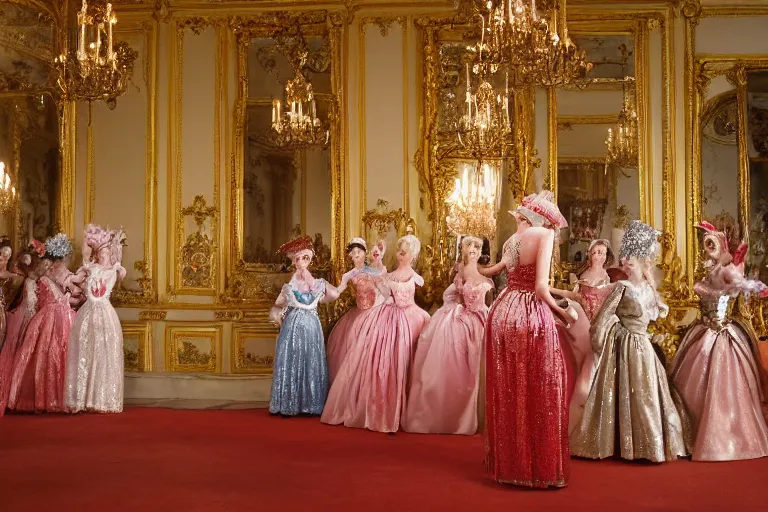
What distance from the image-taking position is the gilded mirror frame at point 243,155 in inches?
380

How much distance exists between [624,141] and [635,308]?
12.2 ft

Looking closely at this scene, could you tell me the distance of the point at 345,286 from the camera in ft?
28.7

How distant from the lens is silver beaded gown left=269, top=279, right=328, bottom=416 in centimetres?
834

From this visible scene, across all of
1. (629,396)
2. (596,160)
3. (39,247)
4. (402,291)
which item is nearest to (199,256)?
(39,247)

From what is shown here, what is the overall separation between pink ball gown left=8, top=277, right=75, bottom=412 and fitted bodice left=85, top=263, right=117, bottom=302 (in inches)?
13.0

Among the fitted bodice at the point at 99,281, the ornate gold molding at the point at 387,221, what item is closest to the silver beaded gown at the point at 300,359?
the ornate gold molding at the point at 387,221

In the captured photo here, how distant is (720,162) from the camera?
372 inches

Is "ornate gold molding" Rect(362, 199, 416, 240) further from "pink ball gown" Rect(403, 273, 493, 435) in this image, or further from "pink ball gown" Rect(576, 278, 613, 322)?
"pink ball gown" Rect(576, 278, 613, 322)

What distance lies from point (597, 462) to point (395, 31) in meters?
5.43

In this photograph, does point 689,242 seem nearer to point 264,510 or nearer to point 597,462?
point 597,462

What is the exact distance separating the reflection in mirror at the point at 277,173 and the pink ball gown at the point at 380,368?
1.74 m

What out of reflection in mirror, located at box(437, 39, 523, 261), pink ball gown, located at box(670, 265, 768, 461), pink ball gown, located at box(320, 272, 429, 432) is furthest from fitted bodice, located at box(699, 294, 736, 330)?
reflection in mirror, located at box(437, 39, 523, 261)

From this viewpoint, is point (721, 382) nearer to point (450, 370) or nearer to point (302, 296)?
point (450, 370)

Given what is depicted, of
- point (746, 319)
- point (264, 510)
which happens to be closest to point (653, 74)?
point (746, 319)
